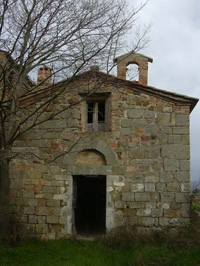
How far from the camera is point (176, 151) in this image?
7.66 m

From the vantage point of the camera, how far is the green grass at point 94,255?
242 inches

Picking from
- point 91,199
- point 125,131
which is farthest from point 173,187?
point 91,199

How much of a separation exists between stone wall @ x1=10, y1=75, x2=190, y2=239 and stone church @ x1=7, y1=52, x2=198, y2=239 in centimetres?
2

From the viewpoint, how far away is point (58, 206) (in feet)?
25.9

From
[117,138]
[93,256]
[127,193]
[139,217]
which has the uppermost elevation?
[117,138]

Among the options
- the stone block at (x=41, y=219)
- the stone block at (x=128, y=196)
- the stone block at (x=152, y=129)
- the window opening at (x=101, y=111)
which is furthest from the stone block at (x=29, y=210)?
the stone block at (x=152, y=129)

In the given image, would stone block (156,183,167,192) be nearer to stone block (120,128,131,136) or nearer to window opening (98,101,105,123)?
stone block (120,128,131,136)

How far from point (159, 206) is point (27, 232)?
138 inches

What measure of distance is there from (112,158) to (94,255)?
2.43 metres

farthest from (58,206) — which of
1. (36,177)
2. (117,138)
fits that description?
(117,138)

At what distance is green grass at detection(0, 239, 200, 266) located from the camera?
614 cm

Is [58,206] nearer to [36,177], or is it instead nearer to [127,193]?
[36,177]

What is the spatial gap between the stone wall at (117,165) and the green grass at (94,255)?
659 millimetres

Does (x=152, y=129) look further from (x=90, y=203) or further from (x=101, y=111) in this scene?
(x=90, y=203)
